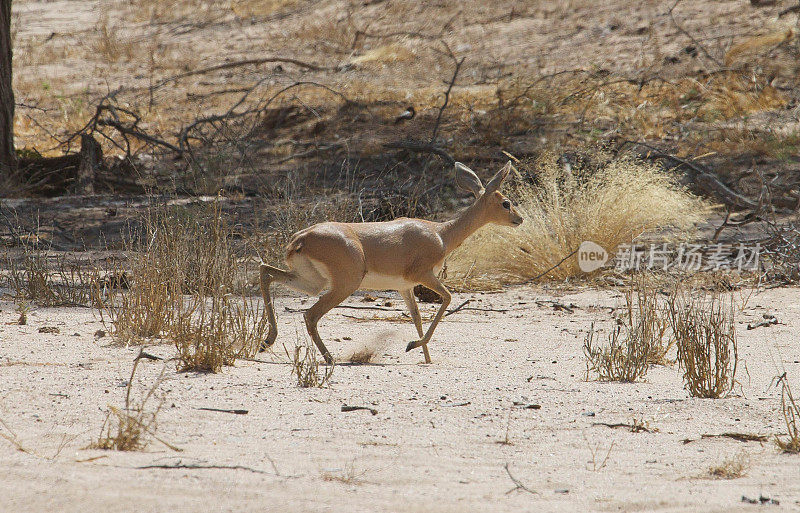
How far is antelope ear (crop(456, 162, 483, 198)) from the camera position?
7676mm

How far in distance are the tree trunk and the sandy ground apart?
7218 millimetres

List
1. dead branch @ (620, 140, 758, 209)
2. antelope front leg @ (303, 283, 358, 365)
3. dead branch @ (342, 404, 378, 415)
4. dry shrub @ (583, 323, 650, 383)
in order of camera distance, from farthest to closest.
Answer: dead branch @ (620, 140, 758, 209), antelope front leg @ (303, 283, 358, 365), dry shrub @ (583, 323, 650, 383), dead branch @ (342, 404, 378, 415)

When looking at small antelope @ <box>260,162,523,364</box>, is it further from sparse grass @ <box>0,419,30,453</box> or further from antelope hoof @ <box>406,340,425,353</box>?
sparse grass @ <box>0,419,30,453</box>

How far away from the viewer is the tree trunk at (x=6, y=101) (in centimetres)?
1336

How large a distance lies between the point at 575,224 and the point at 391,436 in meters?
6.33

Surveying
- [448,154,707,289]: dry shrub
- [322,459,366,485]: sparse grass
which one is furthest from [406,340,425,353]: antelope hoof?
[448,154,707,289]: dry shrub

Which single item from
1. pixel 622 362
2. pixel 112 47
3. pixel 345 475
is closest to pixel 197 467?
pixel 345 475

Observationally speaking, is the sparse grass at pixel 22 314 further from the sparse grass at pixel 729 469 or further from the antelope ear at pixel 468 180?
the sparse grass at pixel 729 469

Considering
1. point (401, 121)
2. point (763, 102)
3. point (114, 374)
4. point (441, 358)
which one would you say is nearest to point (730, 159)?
point (763, 102)

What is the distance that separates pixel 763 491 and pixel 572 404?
5.04ft

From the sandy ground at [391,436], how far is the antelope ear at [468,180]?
4.45 feet

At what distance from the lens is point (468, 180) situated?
7.71m

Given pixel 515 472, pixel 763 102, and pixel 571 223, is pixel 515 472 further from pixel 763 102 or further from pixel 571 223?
pixel 763 102

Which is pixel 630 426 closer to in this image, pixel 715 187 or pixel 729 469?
pixel 729 469
